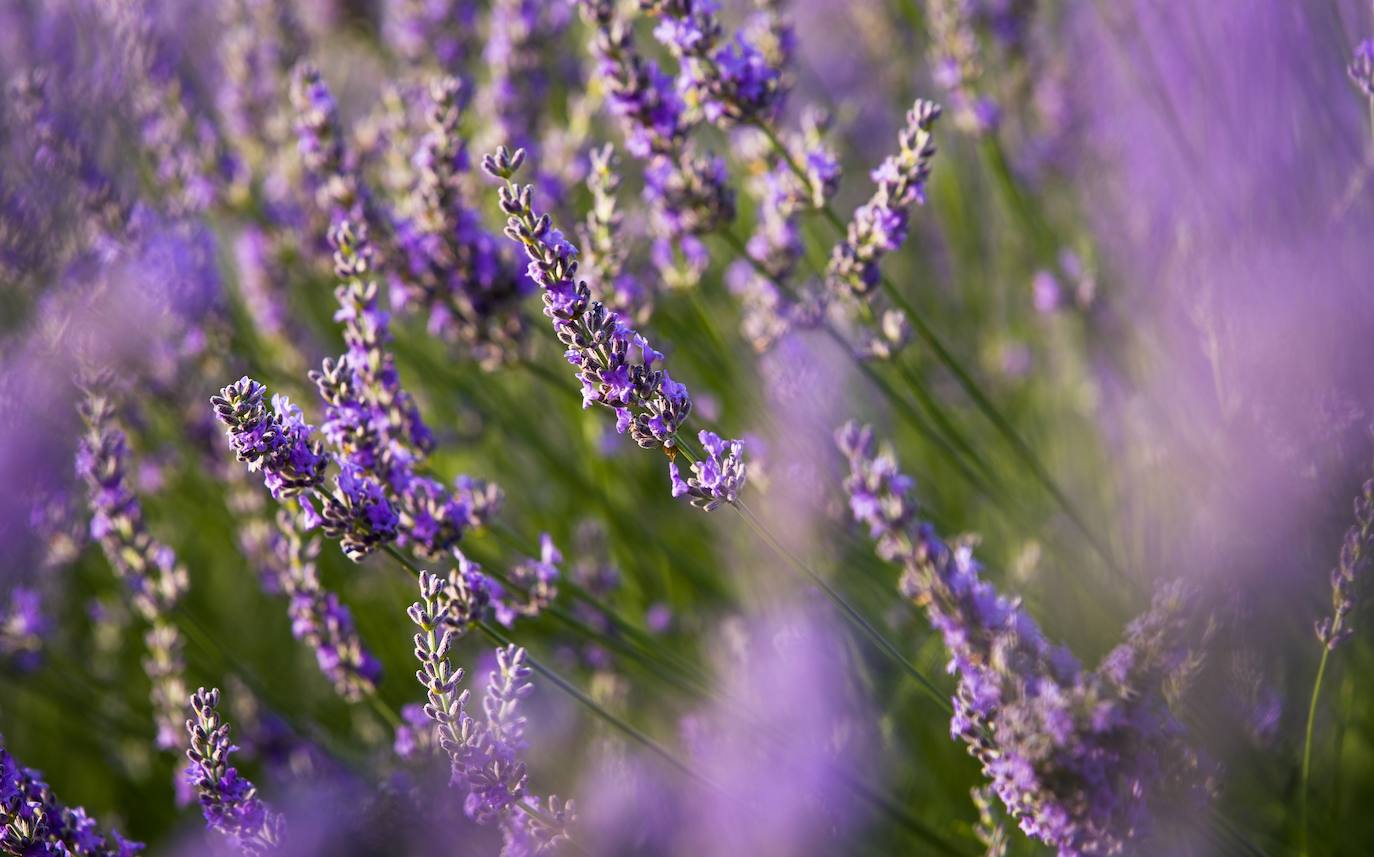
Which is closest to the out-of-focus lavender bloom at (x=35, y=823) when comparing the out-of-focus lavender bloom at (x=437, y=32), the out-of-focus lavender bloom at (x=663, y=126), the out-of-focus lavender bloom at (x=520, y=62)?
the out-of-focus lavender bloom at (x=663, y=126)

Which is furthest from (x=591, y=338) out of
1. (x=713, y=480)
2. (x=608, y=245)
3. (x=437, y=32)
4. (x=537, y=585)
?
(x=437, y=32)

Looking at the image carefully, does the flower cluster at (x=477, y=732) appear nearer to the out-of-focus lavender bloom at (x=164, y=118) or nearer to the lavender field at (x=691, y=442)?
the lavender field at (x=691, y=442)

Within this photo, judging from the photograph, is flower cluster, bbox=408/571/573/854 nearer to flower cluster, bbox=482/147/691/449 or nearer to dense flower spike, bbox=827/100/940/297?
flower cluster, bbox=482/147/691/449

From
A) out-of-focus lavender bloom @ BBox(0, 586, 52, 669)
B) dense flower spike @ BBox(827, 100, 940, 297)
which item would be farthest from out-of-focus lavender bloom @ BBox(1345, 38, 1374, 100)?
out-of-focus lavender bloom @ BBox(0, 586, 52, 669)

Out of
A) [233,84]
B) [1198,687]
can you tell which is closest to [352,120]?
[233,84]

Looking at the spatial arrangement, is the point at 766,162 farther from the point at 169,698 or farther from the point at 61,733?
the point at 61,733
